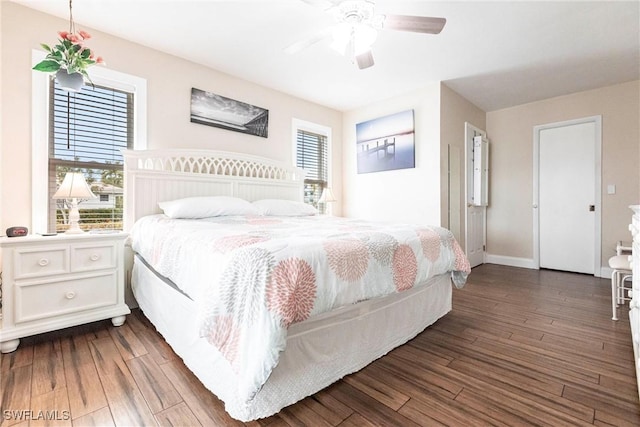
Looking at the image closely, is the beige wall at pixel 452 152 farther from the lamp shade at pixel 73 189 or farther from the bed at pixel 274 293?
the lamp shade at pixel 73 189

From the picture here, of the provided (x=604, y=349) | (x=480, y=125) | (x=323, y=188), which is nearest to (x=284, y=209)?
(x=323, y=188)

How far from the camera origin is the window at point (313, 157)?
14.5 feet

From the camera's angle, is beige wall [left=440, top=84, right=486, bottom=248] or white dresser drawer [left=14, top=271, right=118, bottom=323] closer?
white dresser drawer [left=14, top=271, right=118, bottom=323]

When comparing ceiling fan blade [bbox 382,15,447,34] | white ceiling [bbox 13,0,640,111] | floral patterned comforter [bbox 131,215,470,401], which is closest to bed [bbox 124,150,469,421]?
floral patterned comforter [bbox 131,215,470,401]

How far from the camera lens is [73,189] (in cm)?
214

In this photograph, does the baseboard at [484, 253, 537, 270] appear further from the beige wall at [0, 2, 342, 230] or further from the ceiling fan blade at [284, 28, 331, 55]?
the ceiling fan blade at [284, 28, 331, 55]

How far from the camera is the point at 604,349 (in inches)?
76.0

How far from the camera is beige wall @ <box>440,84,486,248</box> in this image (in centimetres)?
379

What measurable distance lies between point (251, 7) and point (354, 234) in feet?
6.66

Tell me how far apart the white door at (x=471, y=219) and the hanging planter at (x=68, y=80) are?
4.53 m

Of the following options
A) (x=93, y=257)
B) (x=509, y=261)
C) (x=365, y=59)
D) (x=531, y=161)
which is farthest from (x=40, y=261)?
(x=531, y=161)

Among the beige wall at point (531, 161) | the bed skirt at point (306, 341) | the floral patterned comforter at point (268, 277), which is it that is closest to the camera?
the floral patterned comforter at point (268, 277)

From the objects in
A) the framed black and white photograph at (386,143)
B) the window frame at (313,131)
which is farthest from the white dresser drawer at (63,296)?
the framed black and white photograph at (386,143)

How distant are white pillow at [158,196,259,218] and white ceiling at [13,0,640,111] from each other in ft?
5.15
